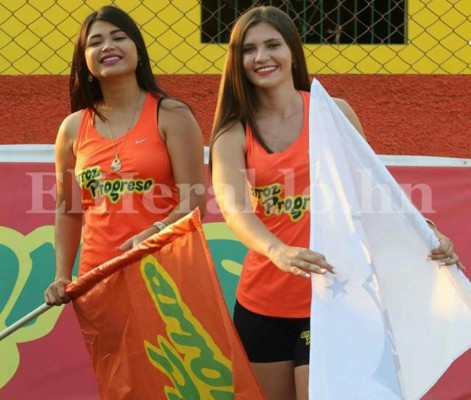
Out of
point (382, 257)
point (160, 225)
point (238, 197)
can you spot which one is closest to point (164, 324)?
point (160, 225)

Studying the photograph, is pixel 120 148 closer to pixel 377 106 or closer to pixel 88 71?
pixel 88 71

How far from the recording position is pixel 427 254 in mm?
3471

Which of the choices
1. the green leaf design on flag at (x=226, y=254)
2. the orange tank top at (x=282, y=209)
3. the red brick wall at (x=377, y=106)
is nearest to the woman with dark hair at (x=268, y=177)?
the orange tank top at (x=282, y=209)

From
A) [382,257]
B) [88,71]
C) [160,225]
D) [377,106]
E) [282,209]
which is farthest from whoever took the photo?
[377,106]

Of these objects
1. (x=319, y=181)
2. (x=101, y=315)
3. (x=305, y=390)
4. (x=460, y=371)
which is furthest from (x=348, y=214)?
(x=460, y=371)

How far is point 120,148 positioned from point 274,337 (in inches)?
31.5

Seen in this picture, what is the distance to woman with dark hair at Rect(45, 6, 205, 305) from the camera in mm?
3832

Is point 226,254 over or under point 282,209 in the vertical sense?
under

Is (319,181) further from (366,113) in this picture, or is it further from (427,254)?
(366,113)

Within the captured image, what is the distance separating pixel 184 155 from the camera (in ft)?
12.6

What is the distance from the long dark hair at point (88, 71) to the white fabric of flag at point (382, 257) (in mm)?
741

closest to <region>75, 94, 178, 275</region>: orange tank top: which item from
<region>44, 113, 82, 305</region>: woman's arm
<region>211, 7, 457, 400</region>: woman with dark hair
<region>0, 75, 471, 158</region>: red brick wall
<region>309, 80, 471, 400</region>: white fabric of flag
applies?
<region>44, 113, 82, 305</region>: woman's arm

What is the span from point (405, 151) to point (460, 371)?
1.34 meters

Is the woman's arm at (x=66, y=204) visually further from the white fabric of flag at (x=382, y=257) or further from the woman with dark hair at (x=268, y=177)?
the white fabric of flag at (x=382, y=257)
